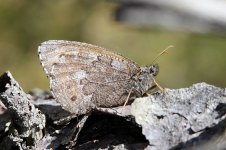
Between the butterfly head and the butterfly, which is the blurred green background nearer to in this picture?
the butterfly head

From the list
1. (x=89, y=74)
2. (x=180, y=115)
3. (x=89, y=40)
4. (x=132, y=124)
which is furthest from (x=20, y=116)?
(x=89, y=40)

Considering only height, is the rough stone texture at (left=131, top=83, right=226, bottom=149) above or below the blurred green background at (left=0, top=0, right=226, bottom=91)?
below

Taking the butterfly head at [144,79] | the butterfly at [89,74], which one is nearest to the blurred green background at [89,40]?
the butterfly head at [144,79]

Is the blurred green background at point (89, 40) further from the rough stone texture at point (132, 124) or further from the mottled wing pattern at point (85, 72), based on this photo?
the rough stone texture at point (132, 124)

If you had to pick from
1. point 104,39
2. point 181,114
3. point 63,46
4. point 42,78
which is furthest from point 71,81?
point 104,39

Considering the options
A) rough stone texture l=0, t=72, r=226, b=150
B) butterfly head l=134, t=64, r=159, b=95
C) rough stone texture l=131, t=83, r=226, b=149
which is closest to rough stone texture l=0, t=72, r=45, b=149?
rough stone texture l=0, t=72, r=226, b=150

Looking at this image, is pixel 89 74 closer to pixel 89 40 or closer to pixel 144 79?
pixel 144 79

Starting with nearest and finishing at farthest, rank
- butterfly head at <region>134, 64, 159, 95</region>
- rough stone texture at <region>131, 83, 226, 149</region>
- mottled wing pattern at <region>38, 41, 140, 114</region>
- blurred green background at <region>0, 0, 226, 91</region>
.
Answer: rough stone texture at <region>131, 83, 226, 149</region>
mottled wing pattern at <region>38, 41, 140, 114</region>
butterfly head at <region>134, 64, 159, 95</region>
blurred green background at <region>0, 0, 226, 91</region>
